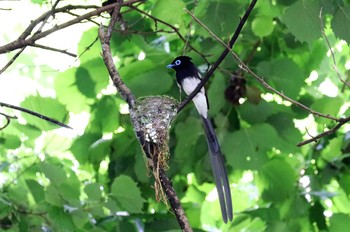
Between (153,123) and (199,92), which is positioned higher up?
(199,92)

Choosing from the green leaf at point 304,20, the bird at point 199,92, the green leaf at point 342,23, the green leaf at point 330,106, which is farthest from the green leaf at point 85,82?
the green leaf at point 342,23

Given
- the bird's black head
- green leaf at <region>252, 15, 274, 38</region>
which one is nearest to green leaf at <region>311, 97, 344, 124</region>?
green leaf at <region>252, 15, 274, 38</region>

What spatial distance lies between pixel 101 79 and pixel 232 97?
1.10 m

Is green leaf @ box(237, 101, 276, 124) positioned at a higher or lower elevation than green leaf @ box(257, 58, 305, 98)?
lower

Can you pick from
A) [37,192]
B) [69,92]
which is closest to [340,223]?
[37,192]

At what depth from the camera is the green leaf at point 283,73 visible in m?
6.03

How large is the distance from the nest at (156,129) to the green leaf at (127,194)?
0.50m

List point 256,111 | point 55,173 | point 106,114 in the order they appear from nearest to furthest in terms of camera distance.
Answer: point 55,173
point 256,111
point 106,114

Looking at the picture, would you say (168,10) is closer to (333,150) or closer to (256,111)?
(256,111)

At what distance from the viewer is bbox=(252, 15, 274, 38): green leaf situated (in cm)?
609

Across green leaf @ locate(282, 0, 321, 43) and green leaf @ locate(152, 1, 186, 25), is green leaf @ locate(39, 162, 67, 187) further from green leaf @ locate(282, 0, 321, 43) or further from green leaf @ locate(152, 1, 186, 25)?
green leaf @ locate(282, 0, 321, 43)

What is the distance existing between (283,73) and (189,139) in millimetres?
953

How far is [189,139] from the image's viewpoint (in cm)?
612

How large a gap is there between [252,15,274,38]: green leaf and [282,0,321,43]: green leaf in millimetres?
1995
